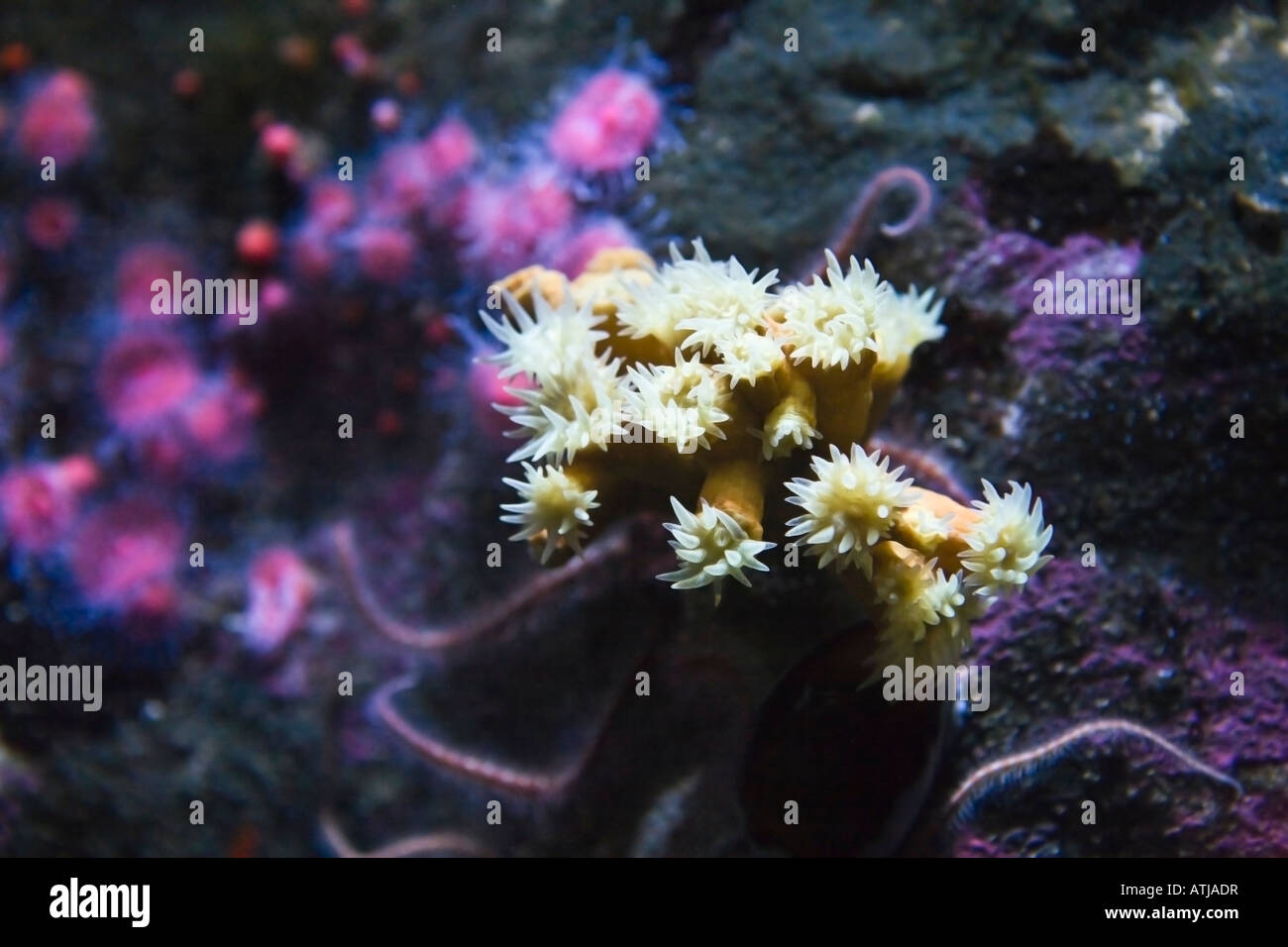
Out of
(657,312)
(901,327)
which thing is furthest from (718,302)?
(901,327)

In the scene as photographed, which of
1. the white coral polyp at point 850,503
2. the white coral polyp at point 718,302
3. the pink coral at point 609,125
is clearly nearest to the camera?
the white coral polyp at point 850,503

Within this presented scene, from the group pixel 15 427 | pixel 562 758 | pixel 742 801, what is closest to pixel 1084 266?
pixel 742 801

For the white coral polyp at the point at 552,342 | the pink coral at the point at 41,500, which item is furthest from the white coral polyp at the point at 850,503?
the pink coral at the point at 41,500

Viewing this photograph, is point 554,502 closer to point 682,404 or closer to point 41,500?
point 682,404

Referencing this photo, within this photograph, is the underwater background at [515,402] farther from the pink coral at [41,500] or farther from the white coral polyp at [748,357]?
the white coral polyp at [748,357]

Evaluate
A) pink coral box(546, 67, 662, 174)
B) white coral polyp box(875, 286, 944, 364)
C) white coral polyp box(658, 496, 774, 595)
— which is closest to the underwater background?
pink coral box(546, 67, 662, 174)

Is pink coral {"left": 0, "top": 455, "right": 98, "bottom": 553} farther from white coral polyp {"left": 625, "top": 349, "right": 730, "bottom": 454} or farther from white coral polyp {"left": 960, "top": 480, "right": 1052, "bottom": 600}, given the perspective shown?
white coral polyp {"left": 960, "top": 480, "right": 1052, "bottom": 600}

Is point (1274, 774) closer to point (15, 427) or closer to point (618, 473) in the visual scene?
point (618, 473)

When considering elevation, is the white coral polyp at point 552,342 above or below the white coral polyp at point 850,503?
above
